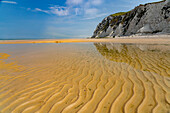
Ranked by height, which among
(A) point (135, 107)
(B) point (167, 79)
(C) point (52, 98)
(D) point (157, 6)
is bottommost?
(B) point (167, 79)

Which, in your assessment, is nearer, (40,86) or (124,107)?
(124,107)

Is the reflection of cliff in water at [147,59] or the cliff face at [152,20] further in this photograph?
the cliff face at [152,20]

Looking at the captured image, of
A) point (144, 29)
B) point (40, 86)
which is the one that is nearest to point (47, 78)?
point (40, 86)

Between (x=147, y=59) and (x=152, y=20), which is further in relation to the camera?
(x=152, y=20)

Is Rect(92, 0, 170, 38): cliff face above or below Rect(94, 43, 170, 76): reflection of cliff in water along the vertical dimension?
above

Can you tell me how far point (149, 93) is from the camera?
9.53 ft

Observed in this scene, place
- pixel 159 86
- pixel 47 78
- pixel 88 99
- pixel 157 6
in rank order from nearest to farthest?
1. pixel 88 99
2. pixel 159 86
3. pixel 47 78
4. pixel 157 6

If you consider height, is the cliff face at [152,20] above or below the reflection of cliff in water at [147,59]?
above

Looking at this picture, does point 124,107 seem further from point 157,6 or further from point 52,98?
point 157,6

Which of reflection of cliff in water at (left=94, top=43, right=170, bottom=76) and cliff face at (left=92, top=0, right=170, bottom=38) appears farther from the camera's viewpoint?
cliff face at (left=92, top=0, right=170, bottom=38)

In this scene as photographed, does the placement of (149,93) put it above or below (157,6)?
below

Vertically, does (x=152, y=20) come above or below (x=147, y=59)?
above

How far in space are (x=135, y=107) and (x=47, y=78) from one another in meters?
3.51

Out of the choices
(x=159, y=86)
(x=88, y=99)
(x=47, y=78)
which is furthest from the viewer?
(x=47, y=78)
